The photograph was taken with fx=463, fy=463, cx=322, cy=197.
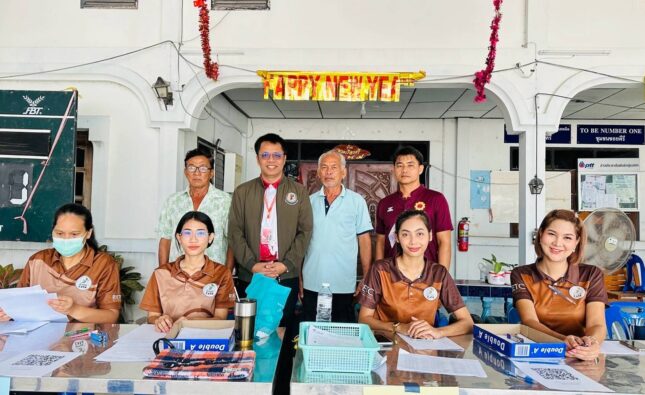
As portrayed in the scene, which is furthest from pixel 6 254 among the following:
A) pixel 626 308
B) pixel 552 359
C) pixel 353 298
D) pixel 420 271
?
pixel 626 308

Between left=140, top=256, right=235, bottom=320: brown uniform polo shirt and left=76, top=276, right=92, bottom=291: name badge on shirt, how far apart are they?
1.06ft

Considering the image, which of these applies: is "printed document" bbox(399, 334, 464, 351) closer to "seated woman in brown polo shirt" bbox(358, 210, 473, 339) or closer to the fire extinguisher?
"seated woman in brown polo shirt" bbox(358, 210, 473, 339)

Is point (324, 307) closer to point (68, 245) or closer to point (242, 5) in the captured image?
point (68, 245)

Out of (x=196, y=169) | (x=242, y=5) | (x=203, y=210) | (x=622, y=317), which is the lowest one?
(x=622, y=317)

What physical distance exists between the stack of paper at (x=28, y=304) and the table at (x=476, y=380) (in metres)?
1.22

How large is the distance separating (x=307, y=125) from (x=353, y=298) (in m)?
4.37

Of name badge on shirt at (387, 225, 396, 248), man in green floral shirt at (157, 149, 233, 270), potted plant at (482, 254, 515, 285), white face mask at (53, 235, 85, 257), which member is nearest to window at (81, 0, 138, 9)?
man in green floral shirt at (157, 149, 233, 270)

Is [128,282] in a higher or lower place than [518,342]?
lower

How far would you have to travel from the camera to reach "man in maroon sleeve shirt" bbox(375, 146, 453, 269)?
9.62ft

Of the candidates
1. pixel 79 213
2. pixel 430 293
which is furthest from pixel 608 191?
pixel 79 213

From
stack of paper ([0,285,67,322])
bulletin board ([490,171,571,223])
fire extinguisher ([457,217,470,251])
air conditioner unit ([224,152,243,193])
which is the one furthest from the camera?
bulletin board ([490,171,571,223])

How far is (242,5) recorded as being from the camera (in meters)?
4.38

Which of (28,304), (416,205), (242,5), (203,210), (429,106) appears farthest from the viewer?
(429,106)

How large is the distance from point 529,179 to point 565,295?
231 centimetres
